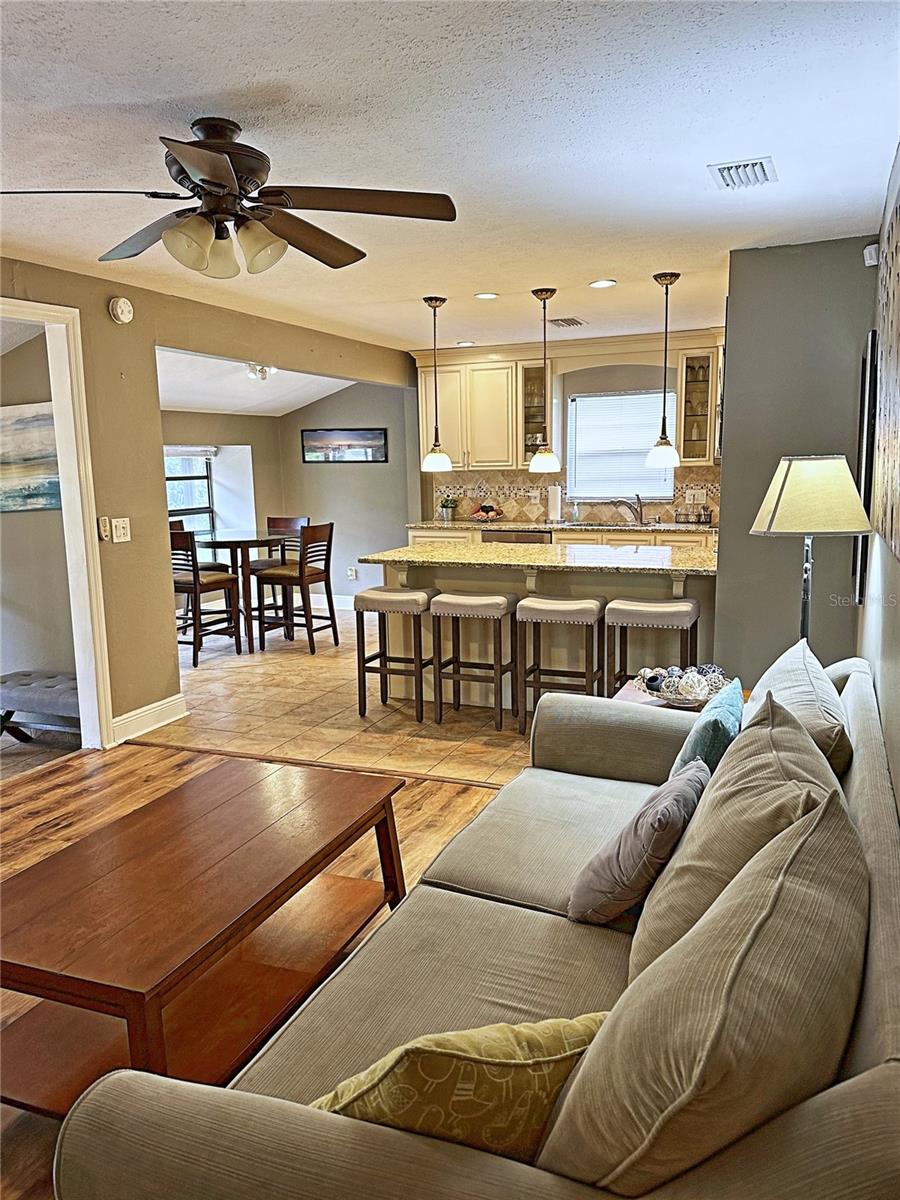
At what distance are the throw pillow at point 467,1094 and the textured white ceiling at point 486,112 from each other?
6.32 feet

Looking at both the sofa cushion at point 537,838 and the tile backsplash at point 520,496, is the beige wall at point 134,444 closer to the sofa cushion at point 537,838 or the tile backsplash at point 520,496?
the sofa cushion at point 537,838

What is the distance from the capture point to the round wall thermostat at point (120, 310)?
425cm

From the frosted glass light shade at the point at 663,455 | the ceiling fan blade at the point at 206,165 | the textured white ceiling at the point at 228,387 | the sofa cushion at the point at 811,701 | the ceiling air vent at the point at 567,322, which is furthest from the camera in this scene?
the textured white ceiling at the point at 228,387

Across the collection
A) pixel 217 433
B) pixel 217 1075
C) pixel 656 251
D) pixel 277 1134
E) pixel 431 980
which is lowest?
pixel 217 1075

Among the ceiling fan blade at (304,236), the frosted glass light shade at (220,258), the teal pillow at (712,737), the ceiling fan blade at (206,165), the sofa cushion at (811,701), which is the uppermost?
the ceiling fan blade at (206,165)

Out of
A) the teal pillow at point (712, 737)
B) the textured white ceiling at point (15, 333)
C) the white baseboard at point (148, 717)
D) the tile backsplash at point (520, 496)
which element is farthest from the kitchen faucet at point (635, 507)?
the teal pillow at point (712, 737)

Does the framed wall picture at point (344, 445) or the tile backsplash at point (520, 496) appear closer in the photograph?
the tile backsplash at point (520, 496)

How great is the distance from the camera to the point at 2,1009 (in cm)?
235

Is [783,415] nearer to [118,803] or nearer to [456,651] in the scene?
→ [456,651]

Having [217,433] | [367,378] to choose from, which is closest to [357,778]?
Result: [367,378]

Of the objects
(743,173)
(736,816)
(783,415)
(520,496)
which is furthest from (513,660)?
(736,816)

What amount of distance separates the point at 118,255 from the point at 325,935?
7.08 feet

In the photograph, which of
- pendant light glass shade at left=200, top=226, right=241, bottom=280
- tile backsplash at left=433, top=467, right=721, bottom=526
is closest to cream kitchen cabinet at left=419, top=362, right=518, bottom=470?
tile backsplash at left=433, top=467, right=721, bottom=526

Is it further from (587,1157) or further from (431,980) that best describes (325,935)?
(587,1157)
